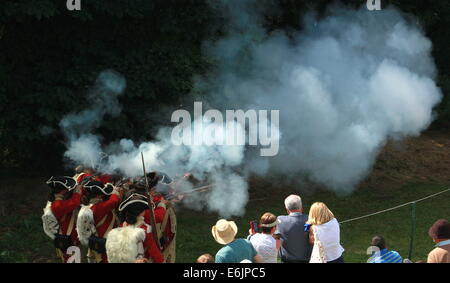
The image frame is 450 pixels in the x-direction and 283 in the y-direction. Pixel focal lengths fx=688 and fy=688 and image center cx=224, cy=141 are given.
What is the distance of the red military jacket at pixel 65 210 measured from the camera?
835 centimetres

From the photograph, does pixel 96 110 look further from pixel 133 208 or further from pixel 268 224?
pixel 268 224

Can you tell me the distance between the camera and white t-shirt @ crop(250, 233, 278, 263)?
273 inches

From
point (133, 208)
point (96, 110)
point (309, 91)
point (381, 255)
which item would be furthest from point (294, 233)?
point (96, 110)

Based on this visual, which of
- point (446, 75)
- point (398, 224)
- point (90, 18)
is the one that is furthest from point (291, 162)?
point (446, 75)

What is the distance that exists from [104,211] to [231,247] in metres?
2.14

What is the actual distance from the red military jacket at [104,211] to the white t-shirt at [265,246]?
6.47 ft

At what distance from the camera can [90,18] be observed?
1168cm

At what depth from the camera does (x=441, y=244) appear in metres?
6.37

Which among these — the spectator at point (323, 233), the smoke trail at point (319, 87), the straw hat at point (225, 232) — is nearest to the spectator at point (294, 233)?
the spectator at point (323, 233)

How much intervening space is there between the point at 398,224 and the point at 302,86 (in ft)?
9.66

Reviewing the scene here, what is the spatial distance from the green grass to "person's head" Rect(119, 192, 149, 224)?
3.07 m

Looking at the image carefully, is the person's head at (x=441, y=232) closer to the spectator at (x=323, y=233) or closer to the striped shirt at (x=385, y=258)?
the striped shirt at (x=385, y=258)

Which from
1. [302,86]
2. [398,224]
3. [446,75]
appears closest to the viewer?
[398,224]

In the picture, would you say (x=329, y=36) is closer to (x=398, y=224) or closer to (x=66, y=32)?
(x=398, y=224)
